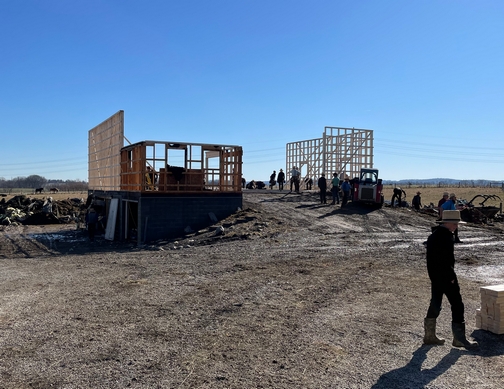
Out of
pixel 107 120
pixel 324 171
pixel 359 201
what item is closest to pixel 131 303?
pixel 107 120

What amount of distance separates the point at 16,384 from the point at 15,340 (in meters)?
1.60

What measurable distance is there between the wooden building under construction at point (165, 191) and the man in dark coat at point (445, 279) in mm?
13524

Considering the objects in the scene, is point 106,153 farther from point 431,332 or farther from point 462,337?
point 462,337

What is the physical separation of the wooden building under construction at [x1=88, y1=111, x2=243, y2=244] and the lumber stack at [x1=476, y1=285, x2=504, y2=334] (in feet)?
43.9

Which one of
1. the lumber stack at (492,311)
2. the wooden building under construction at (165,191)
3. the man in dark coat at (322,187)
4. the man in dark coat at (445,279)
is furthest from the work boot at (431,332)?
the man in dark coat at (322,187)

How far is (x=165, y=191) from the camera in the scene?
18.5m

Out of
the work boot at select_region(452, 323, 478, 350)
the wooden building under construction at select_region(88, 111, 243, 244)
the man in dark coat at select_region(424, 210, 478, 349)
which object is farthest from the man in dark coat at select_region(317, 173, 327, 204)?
the work boot at select_region(452, 323, 478, 350)

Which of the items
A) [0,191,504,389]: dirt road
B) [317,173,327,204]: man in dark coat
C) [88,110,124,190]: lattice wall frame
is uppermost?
[88,110,124,190]: lattice wall frame

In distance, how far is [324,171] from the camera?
32.3 m

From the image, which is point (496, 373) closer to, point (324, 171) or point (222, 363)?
point (222, 363)

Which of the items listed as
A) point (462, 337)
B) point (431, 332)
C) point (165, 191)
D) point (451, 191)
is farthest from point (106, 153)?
point (451, 191)

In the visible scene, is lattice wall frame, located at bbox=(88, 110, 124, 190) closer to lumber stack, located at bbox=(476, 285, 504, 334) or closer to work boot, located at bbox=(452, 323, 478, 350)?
lumber stack, located at bbox=(476, 285, 504, 334)

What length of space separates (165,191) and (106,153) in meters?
6.73

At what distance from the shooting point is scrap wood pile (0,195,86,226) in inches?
1080
